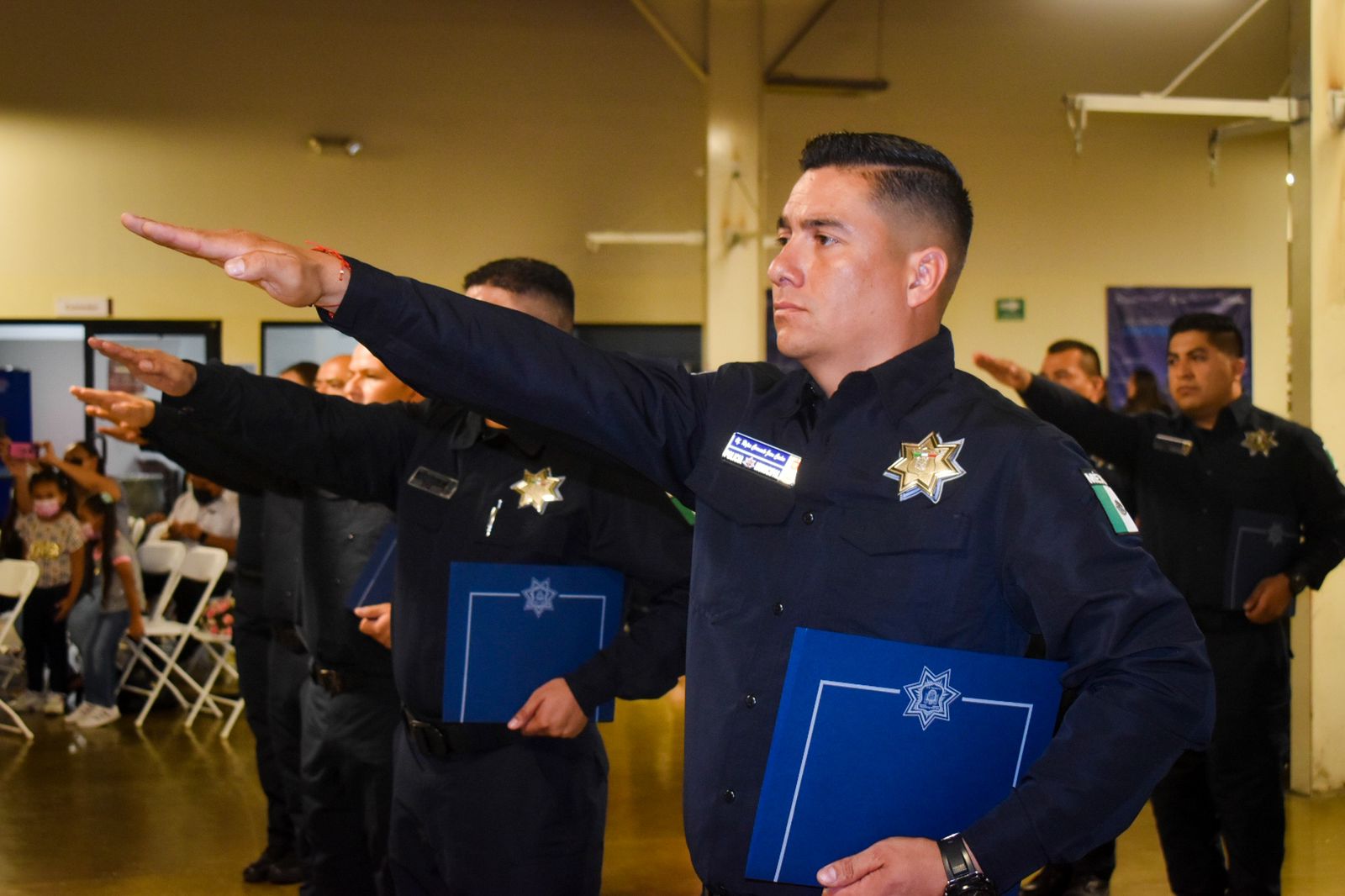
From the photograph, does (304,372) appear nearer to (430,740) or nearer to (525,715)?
(430,740)

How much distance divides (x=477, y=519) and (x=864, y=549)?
44.1 inches

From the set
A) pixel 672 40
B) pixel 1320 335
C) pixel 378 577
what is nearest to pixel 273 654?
pixel 378 577

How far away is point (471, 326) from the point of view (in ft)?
4.86

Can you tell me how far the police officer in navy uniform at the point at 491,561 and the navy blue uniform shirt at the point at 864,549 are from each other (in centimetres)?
77

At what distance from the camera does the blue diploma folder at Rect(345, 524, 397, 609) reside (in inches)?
110

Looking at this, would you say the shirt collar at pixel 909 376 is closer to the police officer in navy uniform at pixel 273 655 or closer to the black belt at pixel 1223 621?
the police officer in navy uniform at pixel 273 655

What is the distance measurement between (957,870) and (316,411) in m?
1.63

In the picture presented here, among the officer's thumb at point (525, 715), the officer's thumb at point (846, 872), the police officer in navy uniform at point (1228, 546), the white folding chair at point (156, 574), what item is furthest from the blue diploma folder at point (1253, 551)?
the white folding chair at point (156, 574)

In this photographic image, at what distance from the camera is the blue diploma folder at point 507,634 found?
2285 millimetres

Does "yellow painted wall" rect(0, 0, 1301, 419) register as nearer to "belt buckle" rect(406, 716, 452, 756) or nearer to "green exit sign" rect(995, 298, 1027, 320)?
"green exit sign" rect(995, 298, 1027, 320)

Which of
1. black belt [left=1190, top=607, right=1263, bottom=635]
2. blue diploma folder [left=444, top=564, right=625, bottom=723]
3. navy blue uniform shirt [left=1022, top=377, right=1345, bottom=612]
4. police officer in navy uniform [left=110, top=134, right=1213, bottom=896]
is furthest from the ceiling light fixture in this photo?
A: police officer in navy uniform [left=110, top=134, right=1213, bottom=896]

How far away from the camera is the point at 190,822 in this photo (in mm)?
5000

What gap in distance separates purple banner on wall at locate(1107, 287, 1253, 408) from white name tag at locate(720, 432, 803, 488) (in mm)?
9598

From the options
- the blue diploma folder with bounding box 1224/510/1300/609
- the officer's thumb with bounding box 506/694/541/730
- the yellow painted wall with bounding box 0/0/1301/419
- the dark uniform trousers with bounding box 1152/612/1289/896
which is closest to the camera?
the officer's thumb with bounding box 506/694/541/730
